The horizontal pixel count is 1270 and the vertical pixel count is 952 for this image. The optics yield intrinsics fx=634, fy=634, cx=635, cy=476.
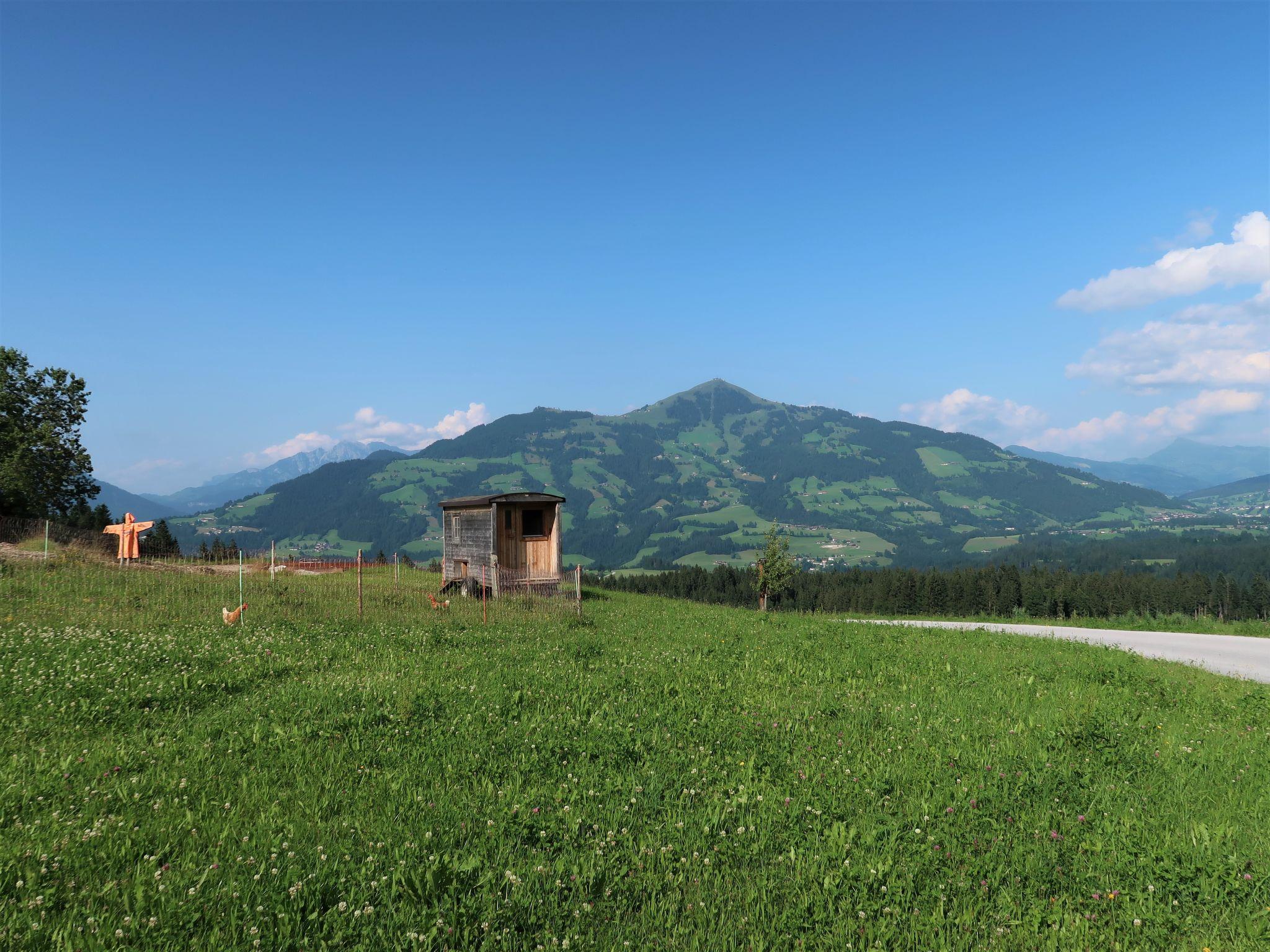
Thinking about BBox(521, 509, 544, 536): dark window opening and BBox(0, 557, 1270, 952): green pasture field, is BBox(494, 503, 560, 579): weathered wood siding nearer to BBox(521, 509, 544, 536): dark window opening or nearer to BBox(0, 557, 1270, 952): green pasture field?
BBox(521, 509, 544, 536): dark window opening

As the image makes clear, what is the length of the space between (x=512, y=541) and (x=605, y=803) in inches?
945

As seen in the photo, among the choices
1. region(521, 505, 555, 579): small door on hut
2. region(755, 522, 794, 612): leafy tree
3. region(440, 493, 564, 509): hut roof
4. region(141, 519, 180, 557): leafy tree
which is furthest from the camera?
region(755, 522, 794, 612): leafy tree

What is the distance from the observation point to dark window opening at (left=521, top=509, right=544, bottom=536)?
3138 cm

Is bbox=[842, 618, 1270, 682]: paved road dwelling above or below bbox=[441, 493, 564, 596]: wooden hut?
below

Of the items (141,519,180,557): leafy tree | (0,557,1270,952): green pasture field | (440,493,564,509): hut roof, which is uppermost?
(440,493,564,509): hut roof

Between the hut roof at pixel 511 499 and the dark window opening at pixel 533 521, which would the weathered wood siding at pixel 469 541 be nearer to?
the hut roof at pixel 511 499

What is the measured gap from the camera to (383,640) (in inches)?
607

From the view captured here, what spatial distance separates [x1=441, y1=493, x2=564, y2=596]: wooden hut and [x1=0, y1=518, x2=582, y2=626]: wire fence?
265mm

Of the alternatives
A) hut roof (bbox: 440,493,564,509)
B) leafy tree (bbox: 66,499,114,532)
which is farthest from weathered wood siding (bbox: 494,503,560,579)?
leafy tree (bbox: 66,499,114,532)

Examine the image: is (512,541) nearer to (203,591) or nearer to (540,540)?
(540,540)

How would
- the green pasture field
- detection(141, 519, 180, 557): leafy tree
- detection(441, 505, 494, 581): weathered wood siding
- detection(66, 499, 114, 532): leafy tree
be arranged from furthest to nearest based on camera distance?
detection(66, 499, 114, 532): leafy tree → detection(141, 519, 180, 557): leafy tree → detection(441, 505, 494, 581): weathered wood siding → the green pasture field

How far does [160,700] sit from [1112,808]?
1351 cm

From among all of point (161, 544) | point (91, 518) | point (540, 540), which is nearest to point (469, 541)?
point (540, 540)

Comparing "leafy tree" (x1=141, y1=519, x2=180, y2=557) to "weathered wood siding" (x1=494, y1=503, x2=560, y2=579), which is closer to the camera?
"weathered wood siding" (x1=494, y1=503, x2=560, y2=579)
